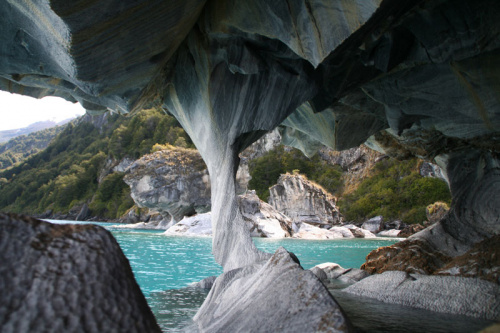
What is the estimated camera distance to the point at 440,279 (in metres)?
5.63

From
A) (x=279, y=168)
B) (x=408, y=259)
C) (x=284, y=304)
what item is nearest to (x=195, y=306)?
(x=284, y=304)

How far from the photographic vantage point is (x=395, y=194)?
127ft

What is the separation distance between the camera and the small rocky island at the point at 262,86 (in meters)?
2.32

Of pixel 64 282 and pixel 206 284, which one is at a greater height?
pixel 64 282

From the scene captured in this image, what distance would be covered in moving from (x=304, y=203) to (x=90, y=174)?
52.4m

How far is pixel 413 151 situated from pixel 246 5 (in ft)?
26.3

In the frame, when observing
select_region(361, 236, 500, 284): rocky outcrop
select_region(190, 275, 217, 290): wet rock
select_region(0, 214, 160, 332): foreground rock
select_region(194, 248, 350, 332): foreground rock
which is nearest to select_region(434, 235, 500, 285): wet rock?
select_region(361, 236, 500, 284): rocky outcrop

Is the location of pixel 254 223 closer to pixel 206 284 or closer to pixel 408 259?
pixel 206 284

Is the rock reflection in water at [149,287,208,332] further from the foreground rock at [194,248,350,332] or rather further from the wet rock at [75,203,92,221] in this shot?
the wet rock at [75,203,92,221]

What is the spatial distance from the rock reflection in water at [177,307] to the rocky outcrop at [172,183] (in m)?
25.3

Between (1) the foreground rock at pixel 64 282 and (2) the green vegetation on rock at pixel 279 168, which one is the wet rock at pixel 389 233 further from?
(1) the foreground rock at pixel 64 282

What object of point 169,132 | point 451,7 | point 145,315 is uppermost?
point 169,132

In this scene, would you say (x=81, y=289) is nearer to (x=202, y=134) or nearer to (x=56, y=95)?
(x=202, y=134)

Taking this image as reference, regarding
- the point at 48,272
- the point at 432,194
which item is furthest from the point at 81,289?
the point at 432,194
